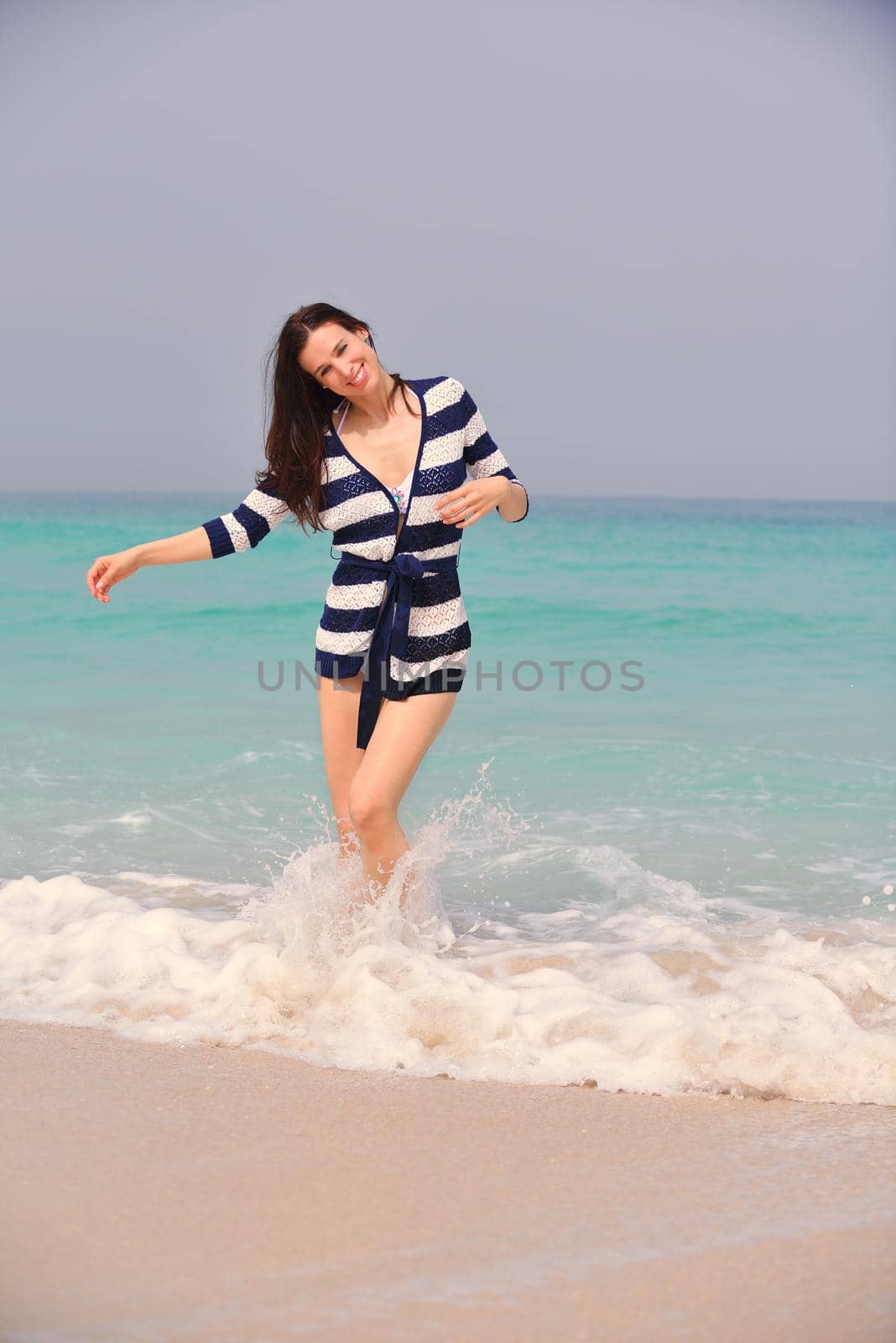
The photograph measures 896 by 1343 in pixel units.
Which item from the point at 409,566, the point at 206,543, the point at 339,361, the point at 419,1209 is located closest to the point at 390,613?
the point at 409,566

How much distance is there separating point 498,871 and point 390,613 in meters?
1.76

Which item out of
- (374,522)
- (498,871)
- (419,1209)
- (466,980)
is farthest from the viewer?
(498,871)

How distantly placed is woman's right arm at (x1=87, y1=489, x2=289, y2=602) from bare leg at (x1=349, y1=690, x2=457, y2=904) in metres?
0.62

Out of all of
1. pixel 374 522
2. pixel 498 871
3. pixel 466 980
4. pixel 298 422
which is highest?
pixel 298 422

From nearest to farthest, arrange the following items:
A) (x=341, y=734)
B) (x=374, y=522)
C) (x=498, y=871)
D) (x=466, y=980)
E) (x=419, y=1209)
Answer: (x=419, y=1209), (x=466, y=980), (x=374, y=522), (x=341, y=734), (x=498, y=871)

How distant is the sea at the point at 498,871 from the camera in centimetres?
314

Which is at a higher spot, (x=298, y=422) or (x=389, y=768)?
(x=298, y=422)

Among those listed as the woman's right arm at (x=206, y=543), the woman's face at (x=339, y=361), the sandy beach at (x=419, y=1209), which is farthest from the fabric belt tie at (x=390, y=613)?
the sandy beach at (x=419, y=1209)

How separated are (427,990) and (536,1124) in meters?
0.73

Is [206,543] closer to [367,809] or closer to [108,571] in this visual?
[108,571]

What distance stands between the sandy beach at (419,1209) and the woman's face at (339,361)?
1778 millimetres

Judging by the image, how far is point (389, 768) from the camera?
3.52 metres

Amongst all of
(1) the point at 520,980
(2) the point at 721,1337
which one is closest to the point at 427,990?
(1) the point at 520,980

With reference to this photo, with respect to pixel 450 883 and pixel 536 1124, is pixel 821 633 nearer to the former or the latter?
pixel 450 883
